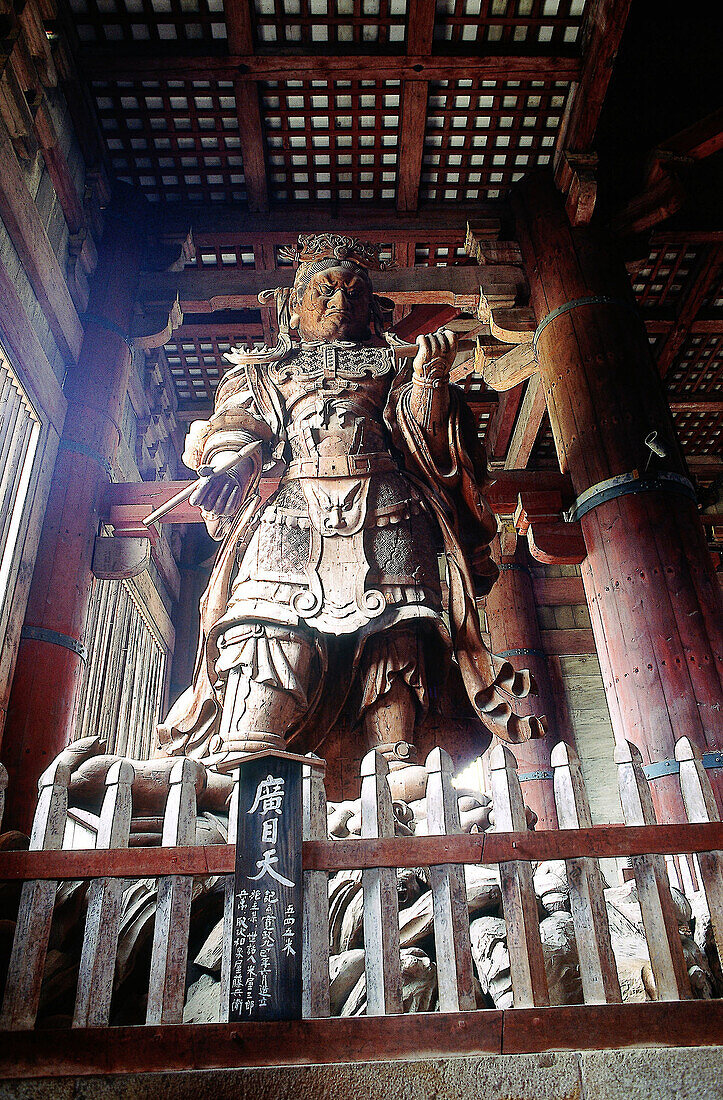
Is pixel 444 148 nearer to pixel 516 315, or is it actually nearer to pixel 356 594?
pixel 516 315

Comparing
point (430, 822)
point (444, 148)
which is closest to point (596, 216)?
point (444, 148)

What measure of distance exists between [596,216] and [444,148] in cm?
116

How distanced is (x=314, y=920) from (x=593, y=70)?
507 cm

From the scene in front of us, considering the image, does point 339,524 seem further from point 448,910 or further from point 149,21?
point 149,21

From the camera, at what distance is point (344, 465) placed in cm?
356

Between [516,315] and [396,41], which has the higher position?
[396,41]

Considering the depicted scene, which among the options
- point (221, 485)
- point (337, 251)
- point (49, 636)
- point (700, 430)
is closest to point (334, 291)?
point (337, 251)

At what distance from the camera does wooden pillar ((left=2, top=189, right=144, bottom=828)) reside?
13.5 ft

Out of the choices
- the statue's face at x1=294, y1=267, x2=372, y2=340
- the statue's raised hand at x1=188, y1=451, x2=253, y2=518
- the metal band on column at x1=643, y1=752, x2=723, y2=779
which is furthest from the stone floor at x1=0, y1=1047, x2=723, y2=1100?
the statue's face at x1=294, y1=267, x2=372, y2=340

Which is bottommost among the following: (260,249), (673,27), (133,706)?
(133,706)

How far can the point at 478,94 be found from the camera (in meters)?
5.32

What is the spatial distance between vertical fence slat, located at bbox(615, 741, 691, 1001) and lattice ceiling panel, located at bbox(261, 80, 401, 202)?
4.78 metres

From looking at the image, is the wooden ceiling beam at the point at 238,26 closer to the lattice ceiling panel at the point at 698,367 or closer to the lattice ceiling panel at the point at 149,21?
the lattice ceiling panel at the point at 149,21

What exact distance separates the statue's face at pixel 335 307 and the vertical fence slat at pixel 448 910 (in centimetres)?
260
